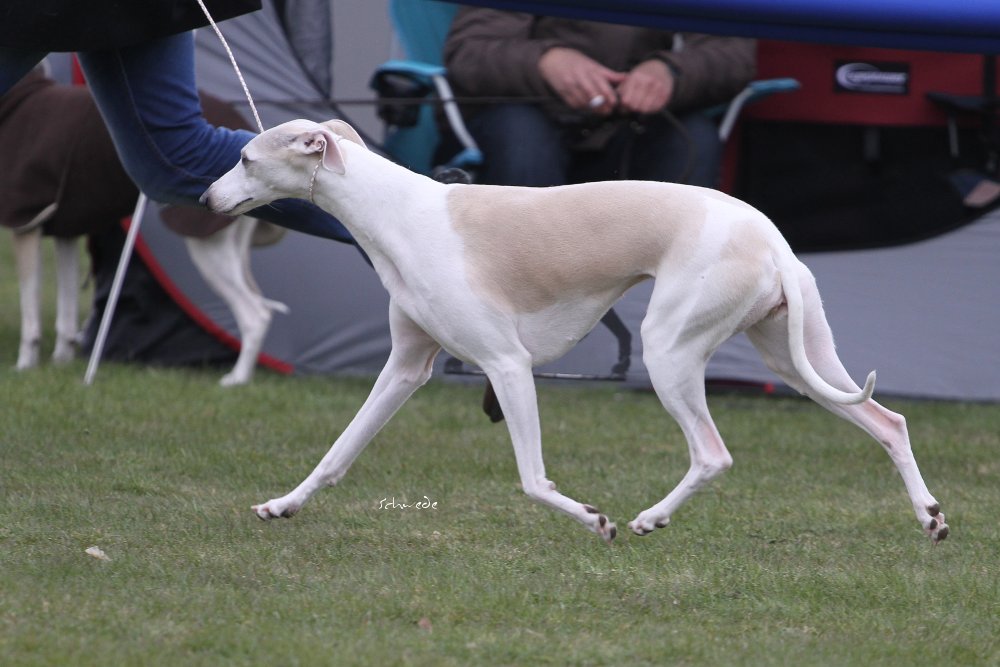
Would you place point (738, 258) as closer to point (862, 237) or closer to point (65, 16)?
point (65, 16)

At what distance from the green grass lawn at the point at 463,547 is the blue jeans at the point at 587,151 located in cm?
110

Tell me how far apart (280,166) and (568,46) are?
287 centimetres

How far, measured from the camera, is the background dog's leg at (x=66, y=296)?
6.81m

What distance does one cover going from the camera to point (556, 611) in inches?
123

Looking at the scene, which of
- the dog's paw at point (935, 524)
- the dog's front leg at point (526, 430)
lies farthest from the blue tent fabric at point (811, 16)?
the dog's paw at point (935, 524)

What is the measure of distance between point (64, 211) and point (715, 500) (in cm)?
344

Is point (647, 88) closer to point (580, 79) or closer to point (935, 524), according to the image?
point (580, 79)

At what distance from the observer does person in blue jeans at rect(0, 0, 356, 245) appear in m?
4.04

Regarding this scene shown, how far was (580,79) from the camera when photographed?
5969 millimetres

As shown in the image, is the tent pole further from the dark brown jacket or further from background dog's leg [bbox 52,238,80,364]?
the dark brown jacket

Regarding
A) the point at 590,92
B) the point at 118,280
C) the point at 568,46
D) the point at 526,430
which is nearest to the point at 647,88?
the point at 590,92

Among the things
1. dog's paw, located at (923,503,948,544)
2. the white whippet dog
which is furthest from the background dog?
dog's paw, located at (923,503,948,544)

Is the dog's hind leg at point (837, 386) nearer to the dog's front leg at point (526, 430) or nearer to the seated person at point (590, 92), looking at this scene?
the dog's front leg at point (526, 430)

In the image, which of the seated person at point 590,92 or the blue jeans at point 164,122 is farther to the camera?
Answer: the seated person at point 590,92
